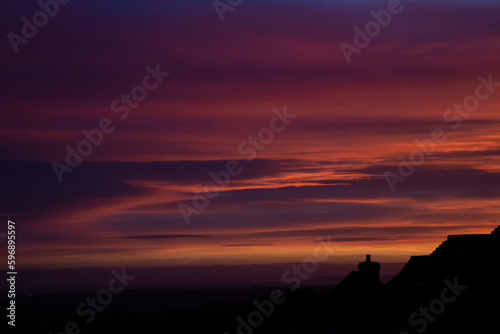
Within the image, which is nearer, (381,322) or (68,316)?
(381,322)

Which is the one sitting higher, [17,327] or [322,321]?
[17,327]

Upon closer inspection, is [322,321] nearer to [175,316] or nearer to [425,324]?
[425,324]

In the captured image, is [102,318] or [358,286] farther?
[102,318]

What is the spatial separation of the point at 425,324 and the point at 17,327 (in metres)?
109

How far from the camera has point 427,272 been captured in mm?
40438

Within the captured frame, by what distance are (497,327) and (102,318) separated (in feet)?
464

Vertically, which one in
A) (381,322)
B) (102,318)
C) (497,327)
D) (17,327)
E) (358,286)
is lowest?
(497,327)

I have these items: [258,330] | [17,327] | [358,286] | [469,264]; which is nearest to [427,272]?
[469,264]

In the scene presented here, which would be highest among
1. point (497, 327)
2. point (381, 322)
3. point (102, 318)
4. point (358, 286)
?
point (102, 318)

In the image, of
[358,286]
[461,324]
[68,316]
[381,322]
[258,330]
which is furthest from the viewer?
[68,316]

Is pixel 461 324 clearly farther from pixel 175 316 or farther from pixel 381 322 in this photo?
pixel 175 316

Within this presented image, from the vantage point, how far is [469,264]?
3809cm

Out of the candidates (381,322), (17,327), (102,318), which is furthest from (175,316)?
(381,322)

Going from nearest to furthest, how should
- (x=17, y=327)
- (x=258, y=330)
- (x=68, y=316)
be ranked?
1. (x=258, y=330)
2. (x=17, y=327)
3. (x=68, y=316)
